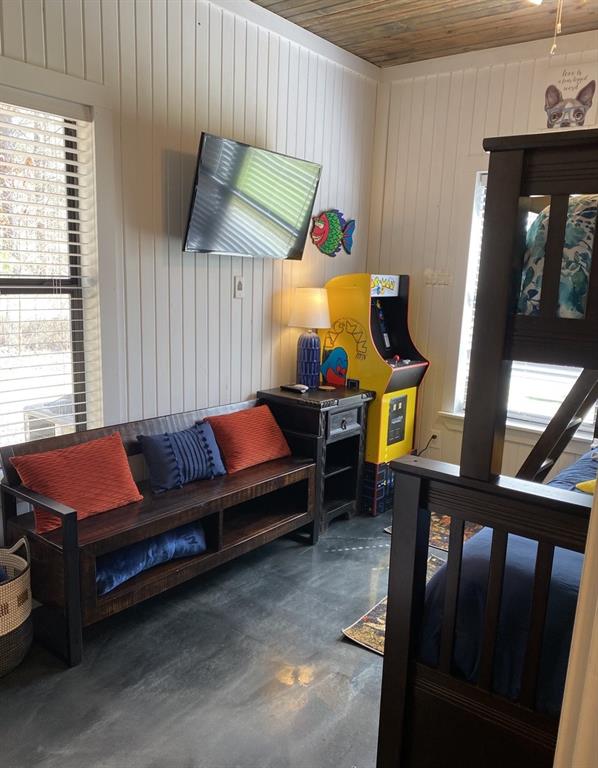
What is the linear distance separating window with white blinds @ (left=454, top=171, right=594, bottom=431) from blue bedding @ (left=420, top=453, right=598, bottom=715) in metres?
2.41

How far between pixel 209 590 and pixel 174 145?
2.25 m

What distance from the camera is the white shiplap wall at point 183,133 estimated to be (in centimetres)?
265

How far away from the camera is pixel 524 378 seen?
407 centimetres

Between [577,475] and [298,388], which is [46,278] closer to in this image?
[298,388]

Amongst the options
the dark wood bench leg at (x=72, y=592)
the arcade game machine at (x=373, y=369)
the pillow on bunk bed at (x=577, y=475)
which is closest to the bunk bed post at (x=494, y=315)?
the pillow on bunk bed at (x=577, y=475)

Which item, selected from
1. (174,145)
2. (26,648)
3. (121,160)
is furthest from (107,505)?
(174,145)

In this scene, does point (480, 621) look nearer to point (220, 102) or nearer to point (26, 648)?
point (26, 648)

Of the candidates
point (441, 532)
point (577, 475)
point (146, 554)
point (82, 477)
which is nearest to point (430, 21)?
point (577, 475)

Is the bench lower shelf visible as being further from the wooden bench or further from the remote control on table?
the remote control on table

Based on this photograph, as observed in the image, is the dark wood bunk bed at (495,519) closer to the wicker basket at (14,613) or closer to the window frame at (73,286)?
the wicker basket at (14,613)

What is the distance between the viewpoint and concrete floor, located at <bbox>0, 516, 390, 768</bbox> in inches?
77.2

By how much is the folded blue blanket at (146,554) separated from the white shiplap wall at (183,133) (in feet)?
2.18

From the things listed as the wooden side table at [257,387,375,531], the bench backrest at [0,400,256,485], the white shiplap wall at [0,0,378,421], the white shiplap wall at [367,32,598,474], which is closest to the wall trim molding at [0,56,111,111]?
the white shiplap wall at [0,0,378,421]

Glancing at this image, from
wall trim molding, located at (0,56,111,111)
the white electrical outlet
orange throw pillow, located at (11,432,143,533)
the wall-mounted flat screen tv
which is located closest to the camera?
wall trim molding, located at (0,56,111,111)
